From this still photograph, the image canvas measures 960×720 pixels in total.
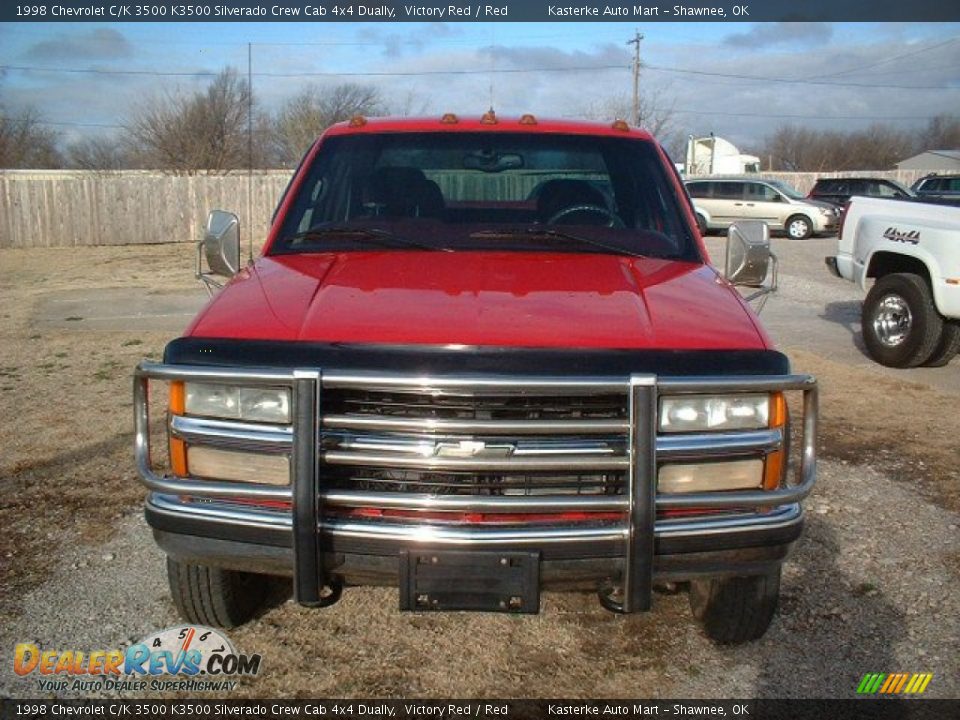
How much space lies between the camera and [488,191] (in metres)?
4.39

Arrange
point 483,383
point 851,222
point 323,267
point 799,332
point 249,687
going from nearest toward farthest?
point 483,383, point 249,687, point 323,267, point 851,222, point 799,332

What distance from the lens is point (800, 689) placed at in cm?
306

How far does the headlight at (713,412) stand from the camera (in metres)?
2.61

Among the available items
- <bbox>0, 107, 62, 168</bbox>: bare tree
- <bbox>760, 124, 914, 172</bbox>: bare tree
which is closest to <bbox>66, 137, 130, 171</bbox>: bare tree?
<bbox>0, 107, 62, 168</bbox>: bare tree

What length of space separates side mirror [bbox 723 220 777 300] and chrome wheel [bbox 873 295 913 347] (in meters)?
4.95

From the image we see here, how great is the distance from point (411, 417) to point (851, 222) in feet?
24.6

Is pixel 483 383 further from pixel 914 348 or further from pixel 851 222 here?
pixel 851 222

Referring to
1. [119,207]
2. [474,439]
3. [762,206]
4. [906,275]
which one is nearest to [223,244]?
[474,439]

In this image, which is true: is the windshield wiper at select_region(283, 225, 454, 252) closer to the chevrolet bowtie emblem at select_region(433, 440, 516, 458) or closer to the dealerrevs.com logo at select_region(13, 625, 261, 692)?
the chevrolet bowtie emblem at select_region(433, 440, 516, 458)

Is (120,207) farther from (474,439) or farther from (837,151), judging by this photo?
(837,151)

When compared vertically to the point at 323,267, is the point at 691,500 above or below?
below

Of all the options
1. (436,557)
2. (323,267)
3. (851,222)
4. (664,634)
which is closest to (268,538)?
(436,557)

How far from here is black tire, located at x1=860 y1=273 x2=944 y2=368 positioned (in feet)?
26.1

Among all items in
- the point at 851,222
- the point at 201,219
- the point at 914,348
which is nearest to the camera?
the point at 914,348
